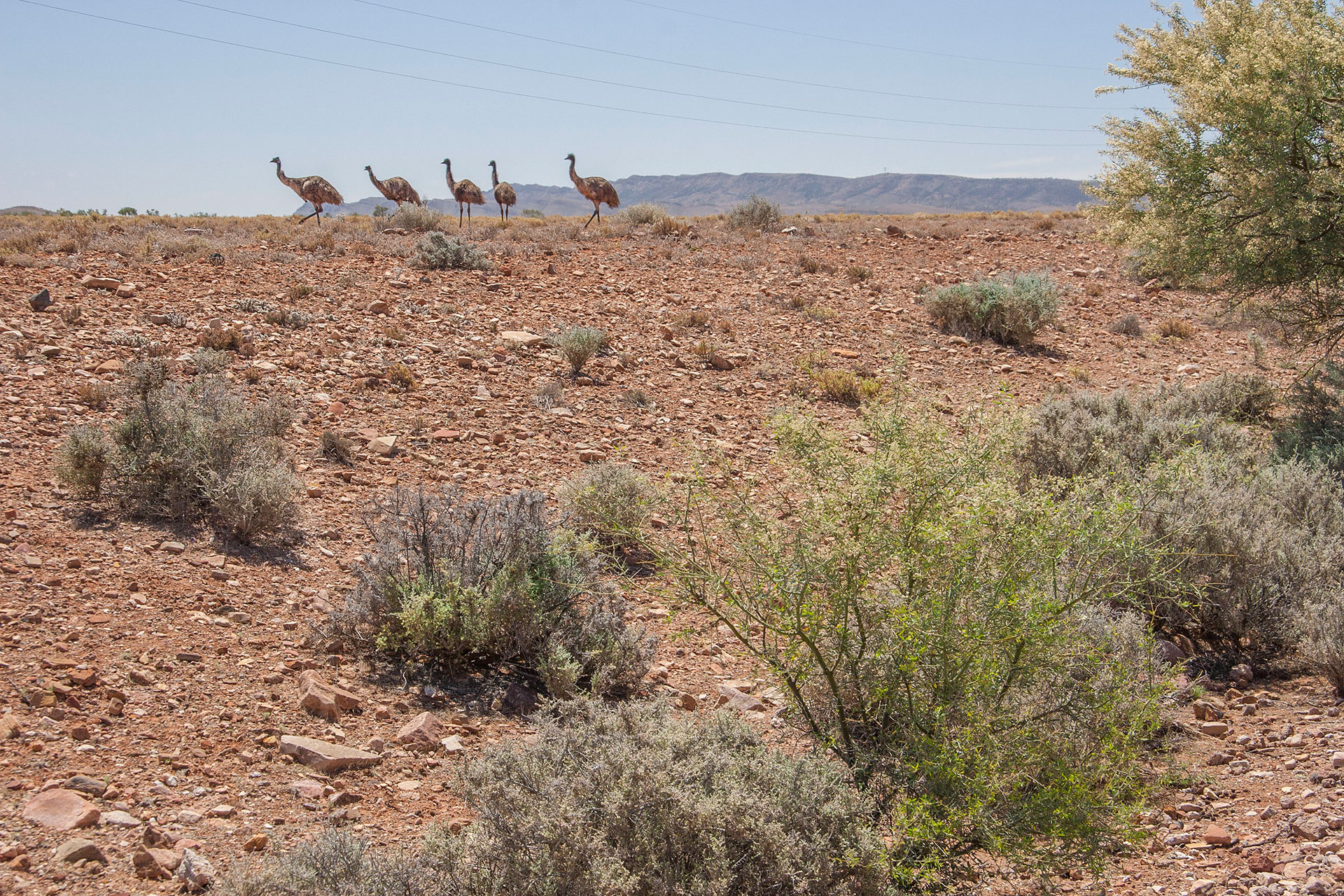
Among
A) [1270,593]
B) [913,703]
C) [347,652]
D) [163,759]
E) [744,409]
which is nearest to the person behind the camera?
[913,703]

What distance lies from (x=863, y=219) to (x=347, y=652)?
63.1 ft

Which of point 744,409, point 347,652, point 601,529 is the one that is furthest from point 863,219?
point 347,652

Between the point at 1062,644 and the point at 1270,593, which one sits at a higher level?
the point at 1062,644

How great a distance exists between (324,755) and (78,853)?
913 mm

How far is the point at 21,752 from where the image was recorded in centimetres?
314

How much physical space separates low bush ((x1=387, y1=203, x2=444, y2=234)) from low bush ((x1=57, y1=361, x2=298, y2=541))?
34.8 ft

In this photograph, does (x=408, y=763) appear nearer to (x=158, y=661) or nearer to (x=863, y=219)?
(x=158, y=661)

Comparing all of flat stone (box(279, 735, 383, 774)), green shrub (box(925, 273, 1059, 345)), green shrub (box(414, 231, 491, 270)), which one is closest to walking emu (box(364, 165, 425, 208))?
green shrub (box(414, 231, 491, 270))

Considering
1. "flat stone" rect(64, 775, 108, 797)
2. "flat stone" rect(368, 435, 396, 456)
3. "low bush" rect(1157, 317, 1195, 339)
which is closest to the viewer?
"flat stone" rect(64, 775, 108, 797)

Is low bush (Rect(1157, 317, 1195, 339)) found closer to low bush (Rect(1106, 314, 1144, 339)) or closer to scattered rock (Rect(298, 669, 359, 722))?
low bush (Rect(1106, 314, 1144, 339))

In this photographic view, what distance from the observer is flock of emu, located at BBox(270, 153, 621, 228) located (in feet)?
65.7

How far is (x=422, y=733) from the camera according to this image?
12.3 ft

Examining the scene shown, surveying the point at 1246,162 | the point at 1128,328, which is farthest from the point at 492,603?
the point at 1128,328

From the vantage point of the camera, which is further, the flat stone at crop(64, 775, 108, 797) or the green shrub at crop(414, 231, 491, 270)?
the green shrub at crop(414, 231, 491, 270)
